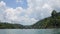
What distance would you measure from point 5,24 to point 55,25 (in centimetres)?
7173

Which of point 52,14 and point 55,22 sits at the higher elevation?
point 52,14

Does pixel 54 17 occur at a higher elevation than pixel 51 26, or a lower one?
higher

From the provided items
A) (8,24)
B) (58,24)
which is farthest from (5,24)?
(58,24)

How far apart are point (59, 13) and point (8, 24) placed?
6610cm

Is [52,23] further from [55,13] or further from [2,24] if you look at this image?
[2,24]

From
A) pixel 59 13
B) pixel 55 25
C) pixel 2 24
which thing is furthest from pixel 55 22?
pixel 2 24

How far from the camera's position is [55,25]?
488ft

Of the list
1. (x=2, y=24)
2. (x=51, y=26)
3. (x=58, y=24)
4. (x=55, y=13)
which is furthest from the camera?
(x=2, y=24)

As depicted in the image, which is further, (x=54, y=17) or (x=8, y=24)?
(x=8, y=24)

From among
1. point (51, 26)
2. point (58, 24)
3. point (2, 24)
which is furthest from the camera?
point (2, 24)

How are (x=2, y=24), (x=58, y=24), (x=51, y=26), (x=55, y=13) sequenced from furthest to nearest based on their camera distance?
(x=2, y=24), (x=55, y=13), (x=51, y=26), (x=58, y=24)

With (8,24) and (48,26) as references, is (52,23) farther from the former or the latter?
(8,24)

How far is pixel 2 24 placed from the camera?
188375 mm

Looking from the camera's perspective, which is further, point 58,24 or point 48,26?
point 48,26
